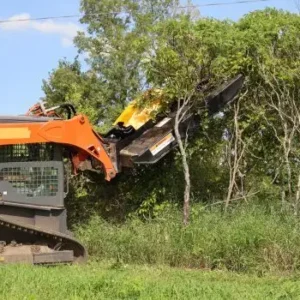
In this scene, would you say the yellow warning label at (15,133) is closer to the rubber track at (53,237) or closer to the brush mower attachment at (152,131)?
the rubber track at (53,237)

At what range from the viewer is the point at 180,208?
35.8 ft

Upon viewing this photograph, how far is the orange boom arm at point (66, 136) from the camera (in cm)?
938

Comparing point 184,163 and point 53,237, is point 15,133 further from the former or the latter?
point 184,163

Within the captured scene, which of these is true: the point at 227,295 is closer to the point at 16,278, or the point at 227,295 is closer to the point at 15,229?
the point at 16,278

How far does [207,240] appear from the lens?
9328 millimetres

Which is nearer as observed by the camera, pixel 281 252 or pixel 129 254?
pixel 281 252

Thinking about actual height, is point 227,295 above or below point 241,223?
below

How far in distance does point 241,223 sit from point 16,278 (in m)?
3.52

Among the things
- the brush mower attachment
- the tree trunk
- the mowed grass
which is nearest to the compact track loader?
the brush mower attachment

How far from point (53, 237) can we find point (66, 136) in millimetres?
1502

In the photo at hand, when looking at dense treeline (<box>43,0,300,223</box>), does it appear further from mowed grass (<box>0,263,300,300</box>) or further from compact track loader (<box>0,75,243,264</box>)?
mowed grass (<box>0,263,300,300</box>)

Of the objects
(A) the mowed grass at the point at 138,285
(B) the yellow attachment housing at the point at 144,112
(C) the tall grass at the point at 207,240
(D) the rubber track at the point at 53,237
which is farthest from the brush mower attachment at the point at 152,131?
(A) the mowed grass at the point at 138,285

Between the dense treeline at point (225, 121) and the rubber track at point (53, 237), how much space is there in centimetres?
167

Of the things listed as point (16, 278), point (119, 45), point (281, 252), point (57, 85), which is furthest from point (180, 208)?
point (119, 45)
